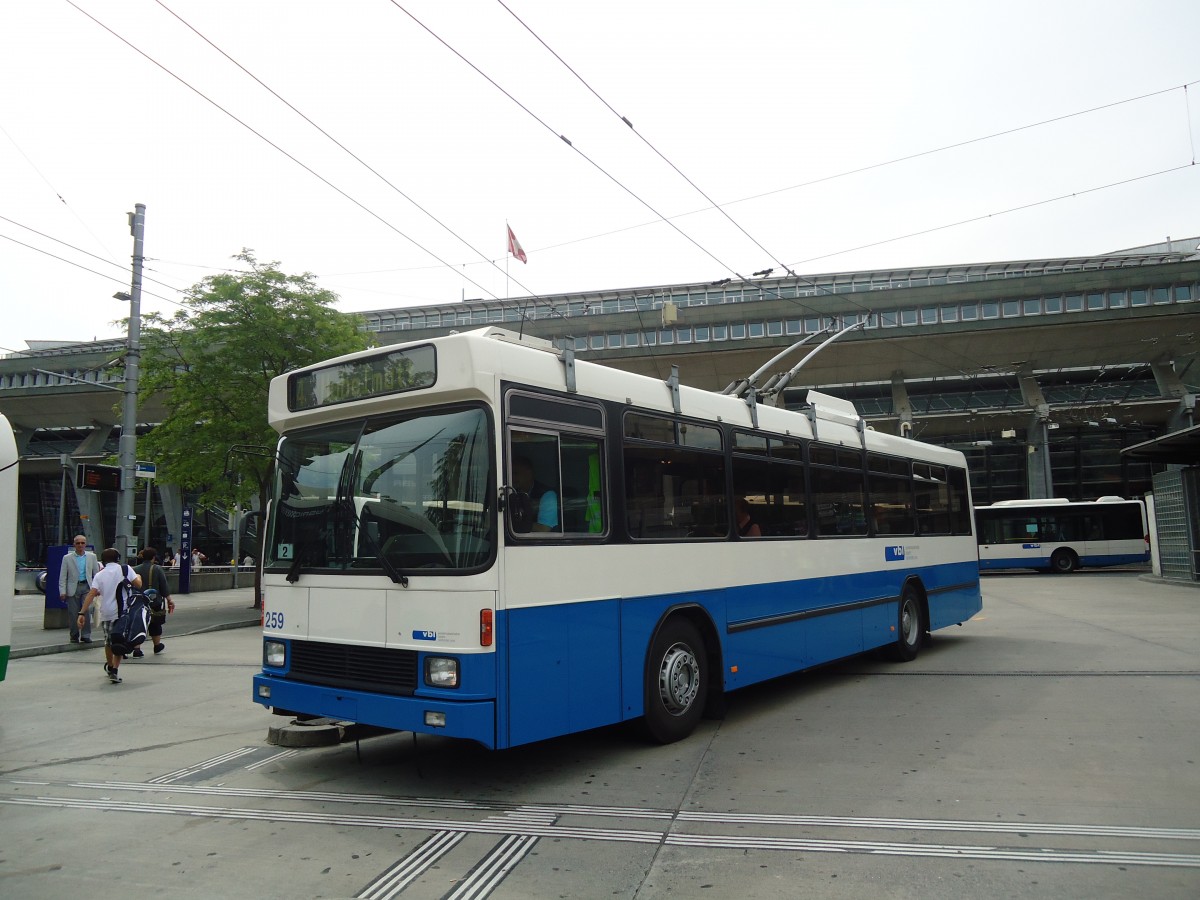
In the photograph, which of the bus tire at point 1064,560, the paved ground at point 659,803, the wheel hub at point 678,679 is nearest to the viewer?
the paved ground at point 659,803

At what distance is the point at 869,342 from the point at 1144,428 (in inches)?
755

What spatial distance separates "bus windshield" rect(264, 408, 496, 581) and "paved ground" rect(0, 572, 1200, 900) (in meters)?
1.61

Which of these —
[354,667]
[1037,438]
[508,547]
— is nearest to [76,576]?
[354,667]

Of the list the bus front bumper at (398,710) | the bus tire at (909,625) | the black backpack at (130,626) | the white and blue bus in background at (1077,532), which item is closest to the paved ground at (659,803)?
the bus front bumper at (398,710)

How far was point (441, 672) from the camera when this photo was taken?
563 cm

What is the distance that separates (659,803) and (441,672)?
1.63m

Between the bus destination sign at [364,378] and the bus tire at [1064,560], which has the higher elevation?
the bus destination sign at [364,378]

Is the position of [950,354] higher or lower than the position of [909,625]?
higher

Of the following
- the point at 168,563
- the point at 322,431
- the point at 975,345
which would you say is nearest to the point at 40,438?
the point at 168,563

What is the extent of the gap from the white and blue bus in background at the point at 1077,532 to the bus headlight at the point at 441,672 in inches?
1363

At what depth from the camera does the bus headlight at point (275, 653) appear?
21.7ft

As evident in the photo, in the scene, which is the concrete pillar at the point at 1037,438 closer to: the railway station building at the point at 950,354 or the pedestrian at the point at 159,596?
the railway station building at the point at 950,354

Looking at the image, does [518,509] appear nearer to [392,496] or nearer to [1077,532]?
[392,496]

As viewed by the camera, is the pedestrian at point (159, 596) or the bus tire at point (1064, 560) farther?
the bus tire at point (1064, 560)
